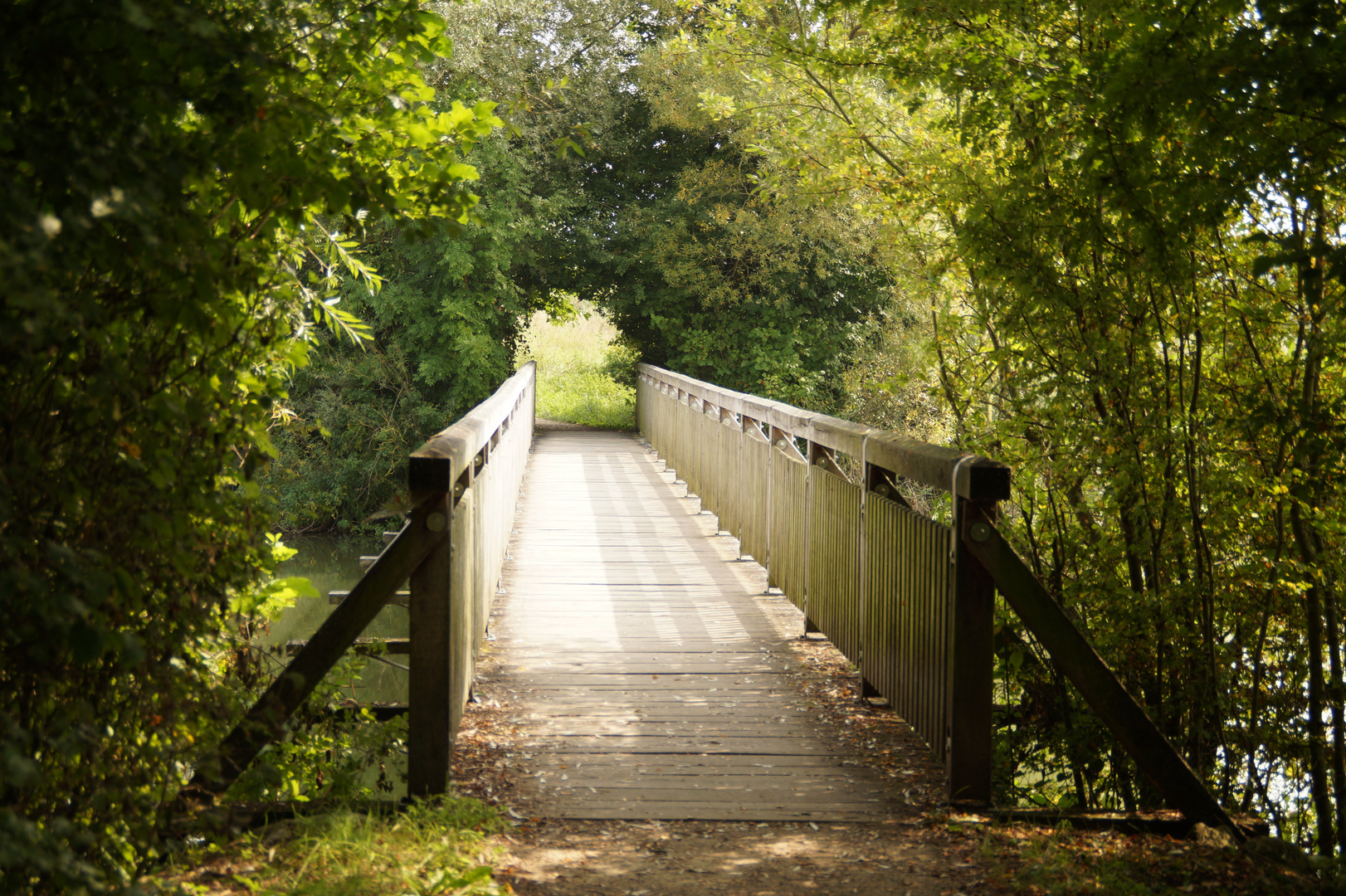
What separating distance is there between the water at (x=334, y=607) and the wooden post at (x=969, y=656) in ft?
23.7

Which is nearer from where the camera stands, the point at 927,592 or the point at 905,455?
the point at 927,592

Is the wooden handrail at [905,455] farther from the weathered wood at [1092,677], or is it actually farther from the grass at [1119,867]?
the grass at [1119,867]

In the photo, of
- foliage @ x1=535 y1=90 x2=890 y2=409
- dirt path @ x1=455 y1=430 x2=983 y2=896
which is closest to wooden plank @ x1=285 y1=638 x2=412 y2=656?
dirt path @ x1=455 y1=430 x2=983 y2=896

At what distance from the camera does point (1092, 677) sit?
3158 mm

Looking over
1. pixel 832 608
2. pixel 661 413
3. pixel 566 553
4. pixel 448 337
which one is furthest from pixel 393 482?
pixel 832 608

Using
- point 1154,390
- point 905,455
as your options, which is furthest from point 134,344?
point 1154,390

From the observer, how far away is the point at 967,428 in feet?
15.4

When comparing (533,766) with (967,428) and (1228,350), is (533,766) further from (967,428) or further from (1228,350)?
(1228,350)

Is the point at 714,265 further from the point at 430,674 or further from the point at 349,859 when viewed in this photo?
the point at 349,859

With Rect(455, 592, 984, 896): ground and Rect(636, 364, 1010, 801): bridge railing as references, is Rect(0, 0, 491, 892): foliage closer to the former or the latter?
Rect(455, 592, 984, 896): ground

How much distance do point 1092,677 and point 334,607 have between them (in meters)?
8.69

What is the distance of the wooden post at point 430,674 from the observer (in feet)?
10.4

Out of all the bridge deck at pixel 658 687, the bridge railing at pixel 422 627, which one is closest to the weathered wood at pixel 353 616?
the bridge railing at pixel 422 627

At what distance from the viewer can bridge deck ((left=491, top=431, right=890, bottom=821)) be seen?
133 inches
